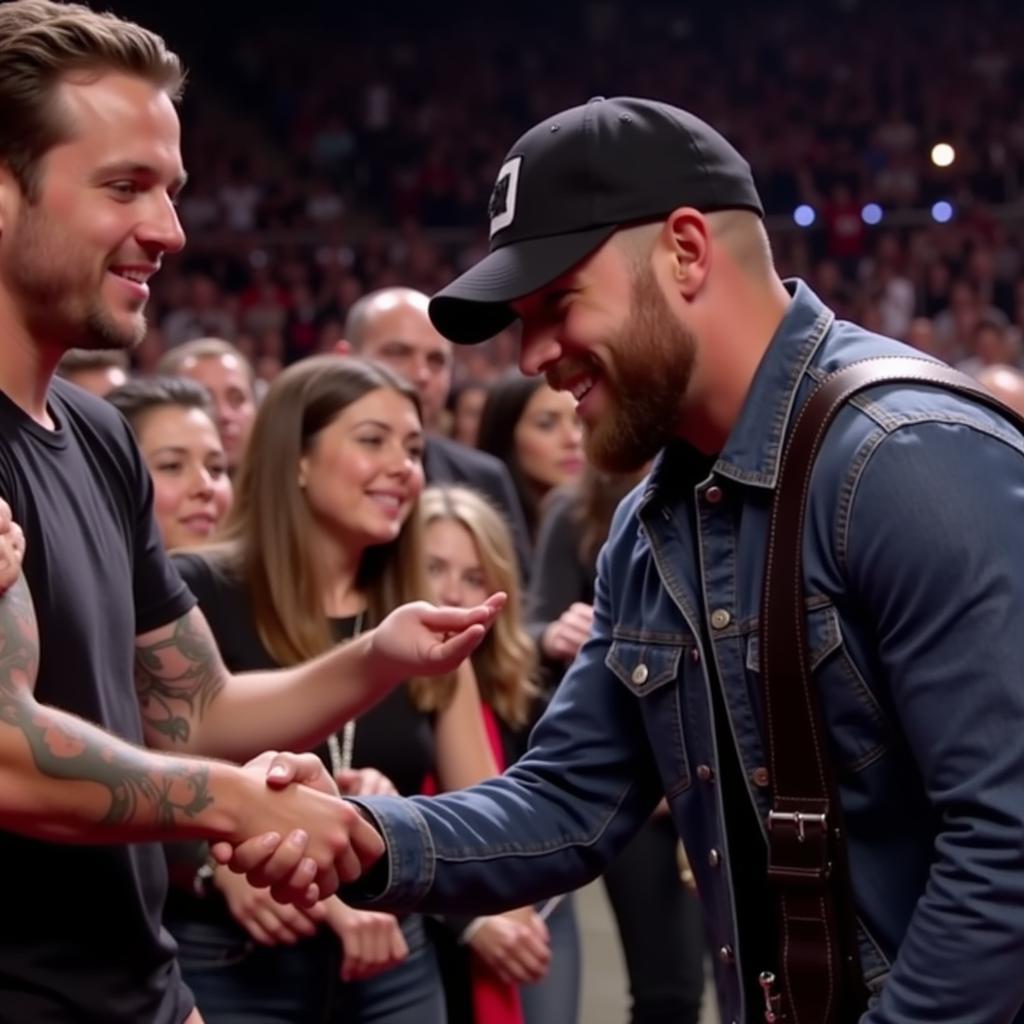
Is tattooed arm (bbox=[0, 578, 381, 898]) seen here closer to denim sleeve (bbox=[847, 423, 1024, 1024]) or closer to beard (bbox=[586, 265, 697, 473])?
beard (bbox=[586, 265, 697, 473])

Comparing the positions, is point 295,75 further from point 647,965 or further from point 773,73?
point 647,965

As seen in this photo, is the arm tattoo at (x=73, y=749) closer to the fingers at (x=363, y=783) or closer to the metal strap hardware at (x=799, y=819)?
the metal strap hardware at (x=799, y=819)

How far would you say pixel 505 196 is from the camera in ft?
→ 7.88

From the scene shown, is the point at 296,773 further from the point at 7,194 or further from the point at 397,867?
the point at 7,194

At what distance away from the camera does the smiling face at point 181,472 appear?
4719mm

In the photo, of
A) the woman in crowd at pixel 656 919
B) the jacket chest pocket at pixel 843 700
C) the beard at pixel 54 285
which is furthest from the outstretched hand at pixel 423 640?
the woman in crowd at pixel 656 919

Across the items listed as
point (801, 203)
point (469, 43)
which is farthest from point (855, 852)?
point (469, 43)

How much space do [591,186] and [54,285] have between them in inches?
29.4

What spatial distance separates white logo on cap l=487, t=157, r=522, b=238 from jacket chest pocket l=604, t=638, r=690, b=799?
1.91ft

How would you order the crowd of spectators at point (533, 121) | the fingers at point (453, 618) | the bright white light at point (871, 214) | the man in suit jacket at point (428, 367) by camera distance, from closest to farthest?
the fingers at point (453, 618) < the man in suit jacket at point (428, 367) < the crowd of spectators at point (533, 121) < the bright white light at point (871, 214)

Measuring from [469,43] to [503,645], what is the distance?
1835 centimetres

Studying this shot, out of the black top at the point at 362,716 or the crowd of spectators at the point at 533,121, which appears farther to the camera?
the crowd of spectators at the point at 533,121

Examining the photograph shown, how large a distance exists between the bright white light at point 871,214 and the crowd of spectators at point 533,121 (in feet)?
0.26

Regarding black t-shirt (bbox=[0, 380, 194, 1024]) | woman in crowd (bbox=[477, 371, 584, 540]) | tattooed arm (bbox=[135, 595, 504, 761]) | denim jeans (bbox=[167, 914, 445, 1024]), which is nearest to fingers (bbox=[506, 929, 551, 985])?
denim jeans (bbox=[167, 914, 445, 1024])
